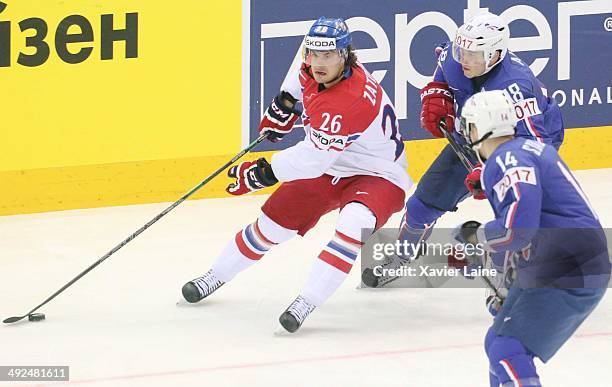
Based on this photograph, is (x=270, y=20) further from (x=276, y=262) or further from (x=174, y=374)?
(x=174, y=374)

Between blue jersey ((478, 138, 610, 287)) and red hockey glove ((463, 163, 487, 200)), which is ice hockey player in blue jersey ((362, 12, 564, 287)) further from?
blue jersey ((478, 138, 610, 287))

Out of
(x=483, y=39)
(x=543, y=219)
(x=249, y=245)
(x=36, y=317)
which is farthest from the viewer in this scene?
(x=249, y=245)

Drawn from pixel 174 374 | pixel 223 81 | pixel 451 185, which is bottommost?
pixel 174 374

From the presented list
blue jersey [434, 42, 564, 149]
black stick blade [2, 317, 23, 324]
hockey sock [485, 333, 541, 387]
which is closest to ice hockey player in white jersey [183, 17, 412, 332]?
blue jersey [434, 42, 564, 149]

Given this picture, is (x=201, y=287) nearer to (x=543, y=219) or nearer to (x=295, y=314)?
(x=295, y=314)

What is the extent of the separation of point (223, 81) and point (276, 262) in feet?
3.97

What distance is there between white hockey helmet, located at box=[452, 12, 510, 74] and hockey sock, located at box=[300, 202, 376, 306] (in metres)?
0.70

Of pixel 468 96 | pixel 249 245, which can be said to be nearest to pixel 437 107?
pixel 468 96

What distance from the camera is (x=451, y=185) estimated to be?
566 centimetres

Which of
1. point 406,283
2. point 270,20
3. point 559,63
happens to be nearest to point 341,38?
point 406,283

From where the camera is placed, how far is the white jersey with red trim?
17.1 ft

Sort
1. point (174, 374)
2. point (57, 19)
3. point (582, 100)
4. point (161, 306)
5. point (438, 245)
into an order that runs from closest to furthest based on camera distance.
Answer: point (174, 374) < point (161, 306) < point (438, 245) < point (57, 19) < point (582, 100)

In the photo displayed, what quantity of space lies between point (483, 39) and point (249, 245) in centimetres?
120

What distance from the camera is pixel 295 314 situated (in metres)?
5.21
